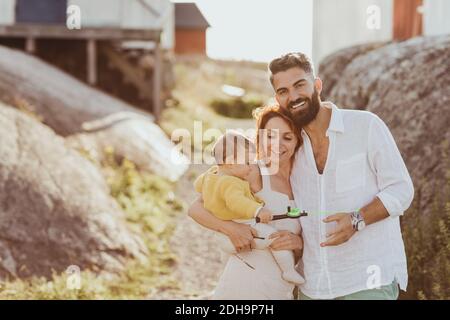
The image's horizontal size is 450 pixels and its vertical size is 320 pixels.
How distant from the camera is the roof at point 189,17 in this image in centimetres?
3434

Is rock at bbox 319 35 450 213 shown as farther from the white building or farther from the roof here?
the roof

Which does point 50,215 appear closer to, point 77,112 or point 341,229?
point 77,112

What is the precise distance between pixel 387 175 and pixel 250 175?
2.45 feet

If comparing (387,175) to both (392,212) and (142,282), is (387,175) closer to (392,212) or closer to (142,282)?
(392,212)

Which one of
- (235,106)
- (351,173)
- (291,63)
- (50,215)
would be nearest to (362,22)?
(235,106)

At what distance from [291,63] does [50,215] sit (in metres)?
5.36

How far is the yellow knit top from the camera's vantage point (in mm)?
3789

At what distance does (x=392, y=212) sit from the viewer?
146 inches

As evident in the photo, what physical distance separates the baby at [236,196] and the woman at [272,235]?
4cm

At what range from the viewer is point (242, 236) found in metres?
3.82

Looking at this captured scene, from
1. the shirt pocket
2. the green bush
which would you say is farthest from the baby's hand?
the green bush

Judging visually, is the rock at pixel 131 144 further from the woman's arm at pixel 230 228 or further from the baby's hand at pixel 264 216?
the baby's hand at pixel 264 216
